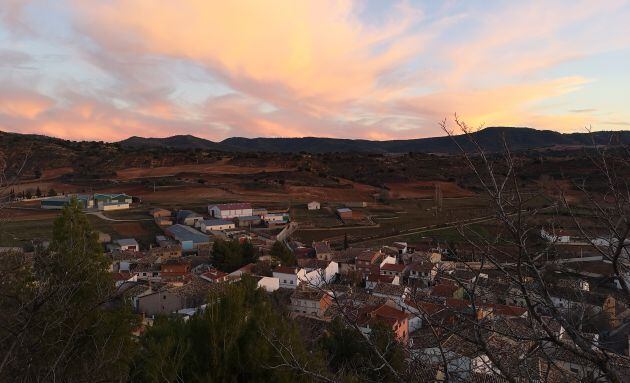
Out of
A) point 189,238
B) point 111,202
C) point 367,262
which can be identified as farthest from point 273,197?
point 367,262

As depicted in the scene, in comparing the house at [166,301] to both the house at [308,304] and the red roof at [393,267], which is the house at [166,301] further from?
the red roof at [393,267]

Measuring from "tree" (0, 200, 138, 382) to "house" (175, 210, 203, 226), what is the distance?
31300 millimetres

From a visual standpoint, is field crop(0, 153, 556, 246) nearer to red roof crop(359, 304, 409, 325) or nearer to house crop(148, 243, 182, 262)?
house crop(148, 243, 182, 262)

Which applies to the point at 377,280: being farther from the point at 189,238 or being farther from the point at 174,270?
the point at 189,238

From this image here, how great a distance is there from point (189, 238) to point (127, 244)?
15.0 ft

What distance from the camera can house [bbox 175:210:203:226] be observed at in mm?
43781

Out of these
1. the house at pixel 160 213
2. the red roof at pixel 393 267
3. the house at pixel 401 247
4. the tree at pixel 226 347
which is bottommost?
the house at pixel 401 247

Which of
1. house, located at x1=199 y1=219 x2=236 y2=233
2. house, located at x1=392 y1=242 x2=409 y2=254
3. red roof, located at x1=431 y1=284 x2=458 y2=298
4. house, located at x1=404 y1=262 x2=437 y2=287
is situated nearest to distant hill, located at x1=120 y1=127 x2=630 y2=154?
house, located at x1=199 y1=219 x2=236 y2=233

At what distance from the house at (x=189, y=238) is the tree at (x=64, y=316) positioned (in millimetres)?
23219

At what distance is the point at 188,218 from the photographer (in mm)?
44000

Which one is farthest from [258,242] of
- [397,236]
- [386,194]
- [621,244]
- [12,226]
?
[621,244]

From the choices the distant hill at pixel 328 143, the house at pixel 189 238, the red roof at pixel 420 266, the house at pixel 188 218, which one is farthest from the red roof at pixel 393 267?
the distant hill at pixel 328 143

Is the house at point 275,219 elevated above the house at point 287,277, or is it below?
above

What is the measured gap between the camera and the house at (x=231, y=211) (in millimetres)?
46375
